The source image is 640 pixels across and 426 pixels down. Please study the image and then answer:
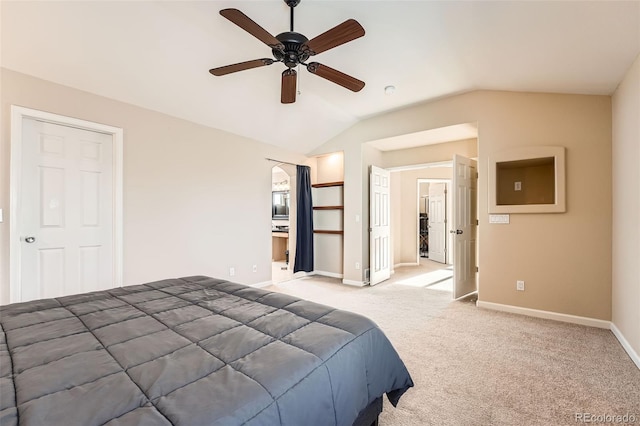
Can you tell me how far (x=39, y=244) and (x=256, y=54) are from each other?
9.41 feet

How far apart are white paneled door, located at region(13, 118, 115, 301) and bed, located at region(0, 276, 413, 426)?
1370mm

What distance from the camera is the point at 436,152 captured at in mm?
4906

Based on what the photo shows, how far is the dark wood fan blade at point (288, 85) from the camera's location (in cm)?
241

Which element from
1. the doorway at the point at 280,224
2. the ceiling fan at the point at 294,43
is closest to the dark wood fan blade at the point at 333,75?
the ceiling fan at the point at 294,43

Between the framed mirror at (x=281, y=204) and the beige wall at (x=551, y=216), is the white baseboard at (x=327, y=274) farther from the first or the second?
the beige wall at (x=551, y=216)

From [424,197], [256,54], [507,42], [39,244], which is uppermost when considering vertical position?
[256,54]

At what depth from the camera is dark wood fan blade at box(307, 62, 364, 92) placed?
230 cm

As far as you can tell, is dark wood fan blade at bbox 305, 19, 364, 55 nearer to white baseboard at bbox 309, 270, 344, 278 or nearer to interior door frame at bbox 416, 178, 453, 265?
white baseboard at bbox 309, 270, 344, 278

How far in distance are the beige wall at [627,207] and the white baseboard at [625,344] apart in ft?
0.12

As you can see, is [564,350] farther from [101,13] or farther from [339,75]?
[101,13]

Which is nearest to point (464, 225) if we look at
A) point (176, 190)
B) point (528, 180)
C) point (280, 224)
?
point (528, 180)

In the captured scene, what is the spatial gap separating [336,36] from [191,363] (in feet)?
Answer: 6.88

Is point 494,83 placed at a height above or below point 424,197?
above

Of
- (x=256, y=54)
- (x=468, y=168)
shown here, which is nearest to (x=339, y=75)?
(x=256, y=54)
